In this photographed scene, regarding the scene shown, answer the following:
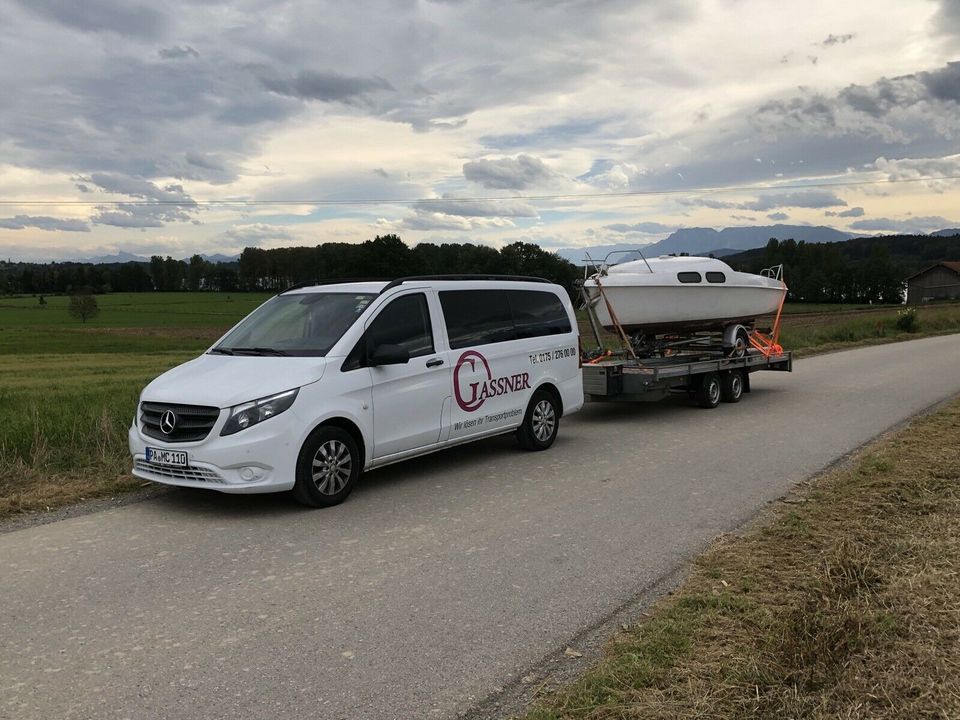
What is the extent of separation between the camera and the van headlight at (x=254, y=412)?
19.9 ft

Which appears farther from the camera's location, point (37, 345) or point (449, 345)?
point (37, 345)

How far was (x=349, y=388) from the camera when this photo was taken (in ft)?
21.8

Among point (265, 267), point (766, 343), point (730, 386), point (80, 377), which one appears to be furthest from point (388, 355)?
point (265, 267)

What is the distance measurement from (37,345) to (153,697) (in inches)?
2267

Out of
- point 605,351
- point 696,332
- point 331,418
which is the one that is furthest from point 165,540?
point 696,332

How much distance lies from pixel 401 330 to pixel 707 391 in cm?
642

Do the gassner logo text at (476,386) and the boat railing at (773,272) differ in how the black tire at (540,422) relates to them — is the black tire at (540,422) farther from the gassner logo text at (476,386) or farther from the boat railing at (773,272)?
the boat railing at (773,272)

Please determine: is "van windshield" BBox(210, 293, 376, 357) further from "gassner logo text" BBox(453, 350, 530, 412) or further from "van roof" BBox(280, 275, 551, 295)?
"gassner logo text" BBox(453, 350, 530, 412)

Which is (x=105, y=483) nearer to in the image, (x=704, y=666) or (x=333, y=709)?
(x=333, y=709)

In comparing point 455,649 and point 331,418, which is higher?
point 331,418

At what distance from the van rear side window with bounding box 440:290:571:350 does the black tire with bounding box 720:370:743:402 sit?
4.31 metres

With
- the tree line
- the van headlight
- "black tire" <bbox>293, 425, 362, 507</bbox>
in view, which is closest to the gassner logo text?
"black tire" <bbox>293, 425, 362, 507</bbox>

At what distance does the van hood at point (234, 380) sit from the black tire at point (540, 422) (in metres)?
2.95

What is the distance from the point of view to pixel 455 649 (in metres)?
3.88
